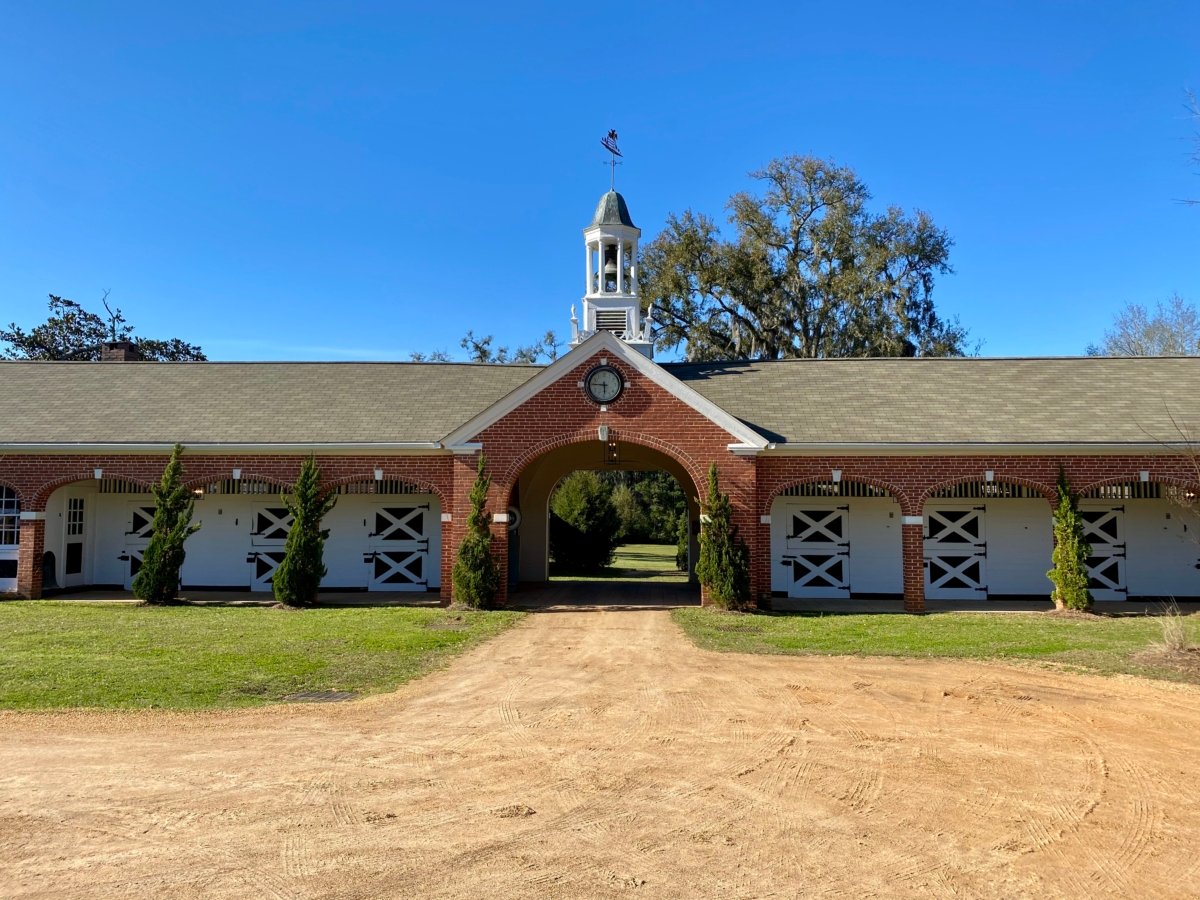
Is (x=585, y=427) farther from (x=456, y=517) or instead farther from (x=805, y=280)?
(x=805, y=280)

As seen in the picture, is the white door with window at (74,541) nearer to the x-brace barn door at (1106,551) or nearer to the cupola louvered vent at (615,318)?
the cupola louvered vent at (615,318)

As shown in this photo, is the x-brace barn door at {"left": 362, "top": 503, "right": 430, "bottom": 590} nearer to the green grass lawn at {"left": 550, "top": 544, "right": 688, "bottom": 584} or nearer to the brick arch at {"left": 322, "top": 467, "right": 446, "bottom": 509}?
the brick arch at {"left": 322, "top": 467, "right": 446, "bottom": 509}

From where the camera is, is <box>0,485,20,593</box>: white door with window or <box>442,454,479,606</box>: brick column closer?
<box>442,454,479,606</box>: brick column

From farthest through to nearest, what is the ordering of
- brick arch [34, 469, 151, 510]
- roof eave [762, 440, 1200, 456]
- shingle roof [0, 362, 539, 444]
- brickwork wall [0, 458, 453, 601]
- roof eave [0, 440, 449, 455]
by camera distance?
shingle roof [0, 362, 539, 444] < brick arch [34, 469, 151, 510] < brickwork wall [0, 458, 453, 601] < roof eave [0, 440, 449, 455] < roof eave [762, 440, 1200, 456]

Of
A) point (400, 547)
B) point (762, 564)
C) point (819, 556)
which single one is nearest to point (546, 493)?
point (400, 547)

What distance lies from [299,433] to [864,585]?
12.8 metres

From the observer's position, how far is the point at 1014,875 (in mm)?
4836

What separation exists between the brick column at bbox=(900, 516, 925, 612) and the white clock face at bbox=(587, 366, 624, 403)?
6435 mm

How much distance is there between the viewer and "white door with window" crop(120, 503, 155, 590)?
63.4 ft

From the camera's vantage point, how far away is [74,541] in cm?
1898

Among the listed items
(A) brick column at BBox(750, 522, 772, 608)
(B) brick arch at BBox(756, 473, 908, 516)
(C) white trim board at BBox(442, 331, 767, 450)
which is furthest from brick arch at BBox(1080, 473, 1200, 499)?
(C) white trim board at BBox(442, 331, 767, 450)

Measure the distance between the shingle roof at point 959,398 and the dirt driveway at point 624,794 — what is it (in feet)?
25.8

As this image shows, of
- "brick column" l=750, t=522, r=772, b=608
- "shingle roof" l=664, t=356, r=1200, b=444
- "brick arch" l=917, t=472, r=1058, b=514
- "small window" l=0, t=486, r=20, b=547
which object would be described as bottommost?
"brick column" l=750, t=522, r=772, b=608

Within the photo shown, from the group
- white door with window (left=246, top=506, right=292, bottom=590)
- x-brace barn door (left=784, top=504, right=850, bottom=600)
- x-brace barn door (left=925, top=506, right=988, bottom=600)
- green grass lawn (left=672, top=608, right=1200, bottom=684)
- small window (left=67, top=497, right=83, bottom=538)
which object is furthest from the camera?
white door with window (left=246, top=506, right=292, bottom=590)
